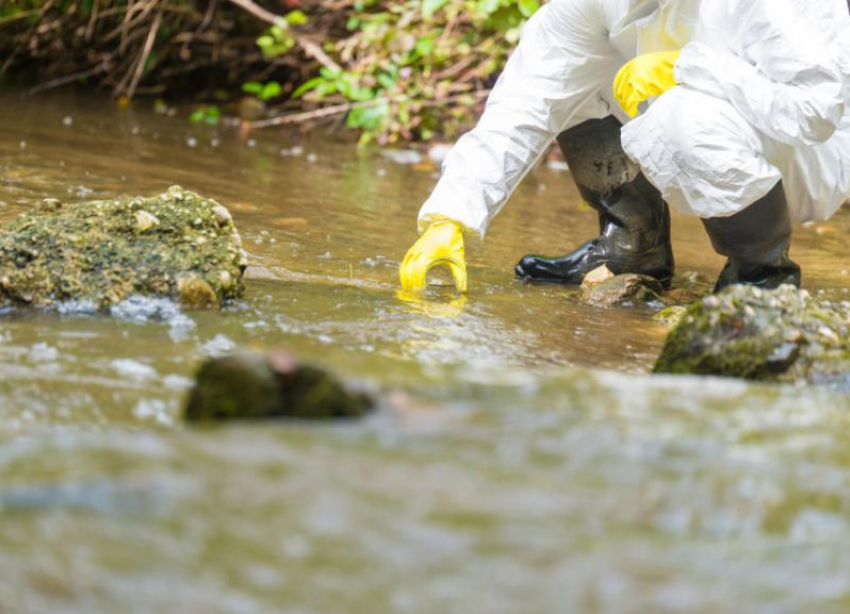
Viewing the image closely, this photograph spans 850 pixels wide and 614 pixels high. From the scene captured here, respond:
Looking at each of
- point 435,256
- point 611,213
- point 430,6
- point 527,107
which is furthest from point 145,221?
point 430,6

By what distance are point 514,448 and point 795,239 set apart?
367 centimetres

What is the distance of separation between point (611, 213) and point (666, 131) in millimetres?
656

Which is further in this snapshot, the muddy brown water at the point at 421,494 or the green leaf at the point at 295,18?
the green leaf at the point at 295,18

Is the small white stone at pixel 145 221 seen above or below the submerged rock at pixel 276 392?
below

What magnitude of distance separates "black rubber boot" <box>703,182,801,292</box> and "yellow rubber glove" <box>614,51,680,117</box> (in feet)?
1.24

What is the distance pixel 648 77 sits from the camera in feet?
10.7

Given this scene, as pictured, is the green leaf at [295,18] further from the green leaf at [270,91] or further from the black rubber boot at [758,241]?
the black rubber boot at [758,241]

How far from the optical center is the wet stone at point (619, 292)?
3447 mm

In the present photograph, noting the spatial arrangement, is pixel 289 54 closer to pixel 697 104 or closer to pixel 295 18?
pixel 295 18

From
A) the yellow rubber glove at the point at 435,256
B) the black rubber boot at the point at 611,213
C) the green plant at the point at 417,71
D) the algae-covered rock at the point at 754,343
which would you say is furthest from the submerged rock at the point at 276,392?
the green plant at the point at 417,71

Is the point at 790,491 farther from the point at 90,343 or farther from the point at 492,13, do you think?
the point at 492,13

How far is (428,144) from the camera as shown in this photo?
6992mm

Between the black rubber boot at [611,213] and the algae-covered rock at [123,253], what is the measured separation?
1.17 m

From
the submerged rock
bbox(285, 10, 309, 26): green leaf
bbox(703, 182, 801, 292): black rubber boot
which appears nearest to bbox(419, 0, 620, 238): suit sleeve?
bbox(703, 182, 801, 292): black rubber boot
